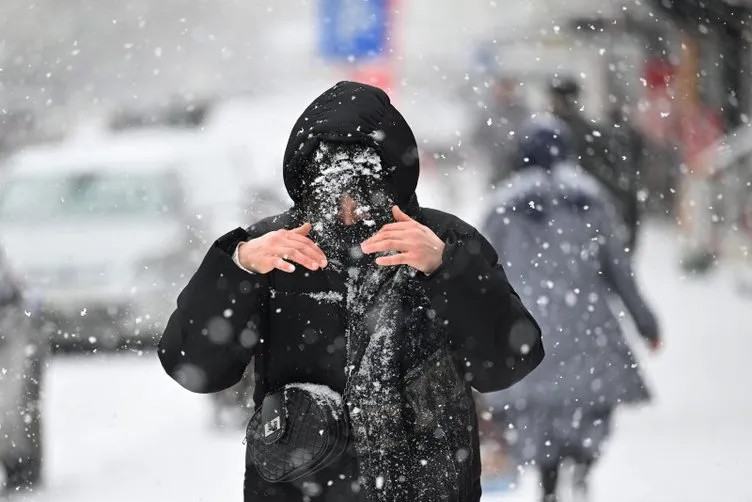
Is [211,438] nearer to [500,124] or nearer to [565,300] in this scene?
[565,300]

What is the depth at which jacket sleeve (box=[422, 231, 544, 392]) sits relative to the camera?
245cm

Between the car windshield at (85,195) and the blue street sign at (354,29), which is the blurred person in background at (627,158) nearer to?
the car windshield at (85,195)

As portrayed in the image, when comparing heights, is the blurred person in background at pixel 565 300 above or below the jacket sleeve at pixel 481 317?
above

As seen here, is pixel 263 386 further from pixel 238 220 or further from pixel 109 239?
pixel 109 239

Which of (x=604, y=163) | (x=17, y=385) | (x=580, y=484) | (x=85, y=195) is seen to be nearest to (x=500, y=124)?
(x=604, y=163)

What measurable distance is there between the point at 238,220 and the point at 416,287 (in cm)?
626

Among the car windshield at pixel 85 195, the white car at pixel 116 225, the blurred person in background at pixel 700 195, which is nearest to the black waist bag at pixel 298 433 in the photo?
the white car at pixel 116 225

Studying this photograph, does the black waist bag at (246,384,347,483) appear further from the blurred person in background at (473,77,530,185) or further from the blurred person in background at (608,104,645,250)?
the blurred person in background at (473,77,530,185)

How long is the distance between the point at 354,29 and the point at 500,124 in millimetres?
17278

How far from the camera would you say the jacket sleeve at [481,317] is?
2.45 meters

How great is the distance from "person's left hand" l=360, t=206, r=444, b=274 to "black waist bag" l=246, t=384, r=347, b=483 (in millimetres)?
306

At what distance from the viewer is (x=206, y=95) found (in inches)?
1137

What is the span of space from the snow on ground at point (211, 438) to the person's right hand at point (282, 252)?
11.3 ft

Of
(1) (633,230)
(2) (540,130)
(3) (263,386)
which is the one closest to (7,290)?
(2) (540,130)
